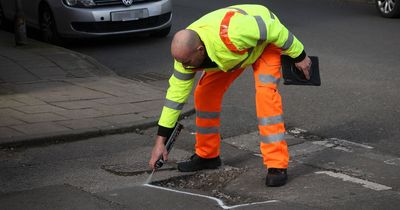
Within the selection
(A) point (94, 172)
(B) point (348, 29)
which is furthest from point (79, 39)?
(A) point (94, 172)

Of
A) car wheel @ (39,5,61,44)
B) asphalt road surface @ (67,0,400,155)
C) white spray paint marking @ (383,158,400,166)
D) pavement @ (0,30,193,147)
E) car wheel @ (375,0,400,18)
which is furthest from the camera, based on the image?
car wheel @ (375,0,400,18)

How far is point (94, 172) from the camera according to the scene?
571 cm

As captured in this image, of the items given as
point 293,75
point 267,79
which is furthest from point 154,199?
point 293,75

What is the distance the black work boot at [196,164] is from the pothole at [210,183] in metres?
0.05

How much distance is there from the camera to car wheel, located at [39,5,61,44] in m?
11.6

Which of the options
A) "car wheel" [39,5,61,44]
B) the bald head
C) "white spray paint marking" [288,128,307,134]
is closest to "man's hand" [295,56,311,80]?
the bald head

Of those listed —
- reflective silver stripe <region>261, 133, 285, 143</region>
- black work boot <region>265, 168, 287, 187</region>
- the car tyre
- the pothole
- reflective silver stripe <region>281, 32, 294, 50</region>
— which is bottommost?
the car tyre

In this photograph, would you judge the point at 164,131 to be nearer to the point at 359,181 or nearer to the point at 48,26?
the point at 359,181

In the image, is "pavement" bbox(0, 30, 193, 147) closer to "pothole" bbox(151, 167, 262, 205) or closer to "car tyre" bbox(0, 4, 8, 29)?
"pothole" bbox(151, 167, 262, 205)

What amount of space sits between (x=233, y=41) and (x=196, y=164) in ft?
4.13

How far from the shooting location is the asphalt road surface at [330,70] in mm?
7082

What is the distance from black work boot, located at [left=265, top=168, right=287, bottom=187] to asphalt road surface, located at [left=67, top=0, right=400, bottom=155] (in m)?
1.39

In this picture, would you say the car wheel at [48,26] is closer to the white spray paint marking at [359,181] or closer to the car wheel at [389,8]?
the car wheel at [389,8]

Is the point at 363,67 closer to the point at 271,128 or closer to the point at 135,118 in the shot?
the point at 135,118
